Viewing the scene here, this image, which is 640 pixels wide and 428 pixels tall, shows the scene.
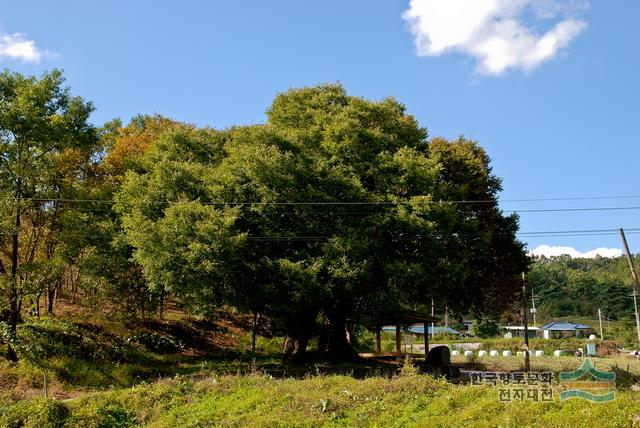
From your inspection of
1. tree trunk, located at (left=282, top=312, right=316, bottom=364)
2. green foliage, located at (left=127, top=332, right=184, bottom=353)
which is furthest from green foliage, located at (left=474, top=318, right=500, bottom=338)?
tree trunk, located at (left=282, top=312, right=316, bottom=364)

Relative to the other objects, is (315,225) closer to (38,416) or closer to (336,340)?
(336,340)

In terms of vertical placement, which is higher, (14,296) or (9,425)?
(14,296)

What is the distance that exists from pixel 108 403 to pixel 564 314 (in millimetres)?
93051

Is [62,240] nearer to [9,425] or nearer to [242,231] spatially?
[242,231]

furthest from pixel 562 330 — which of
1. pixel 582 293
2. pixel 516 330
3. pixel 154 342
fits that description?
pixel 154 342

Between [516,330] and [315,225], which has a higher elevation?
[315,225]

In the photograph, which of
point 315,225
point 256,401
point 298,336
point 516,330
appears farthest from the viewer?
point 516,330

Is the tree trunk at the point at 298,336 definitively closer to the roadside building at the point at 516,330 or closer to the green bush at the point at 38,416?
the green bush at the point at 38,416

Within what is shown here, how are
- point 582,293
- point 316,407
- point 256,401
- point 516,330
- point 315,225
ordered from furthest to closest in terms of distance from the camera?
point 582,293 < point 516,330 < point 315,225 < point 256,401 < point 316,407

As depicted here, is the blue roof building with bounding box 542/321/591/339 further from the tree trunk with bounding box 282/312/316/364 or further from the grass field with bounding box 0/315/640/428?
the tree trunk with bounding box 282/312/316/364

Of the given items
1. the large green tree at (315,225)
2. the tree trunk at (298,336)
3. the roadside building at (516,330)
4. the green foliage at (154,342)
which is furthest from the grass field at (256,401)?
the roadside building at (516,330)

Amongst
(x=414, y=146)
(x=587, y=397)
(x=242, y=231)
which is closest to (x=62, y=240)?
(x=242, y=231)

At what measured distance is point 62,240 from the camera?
2381cm

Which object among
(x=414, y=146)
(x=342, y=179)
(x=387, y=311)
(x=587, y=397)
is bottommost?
(x=587, y=397)
